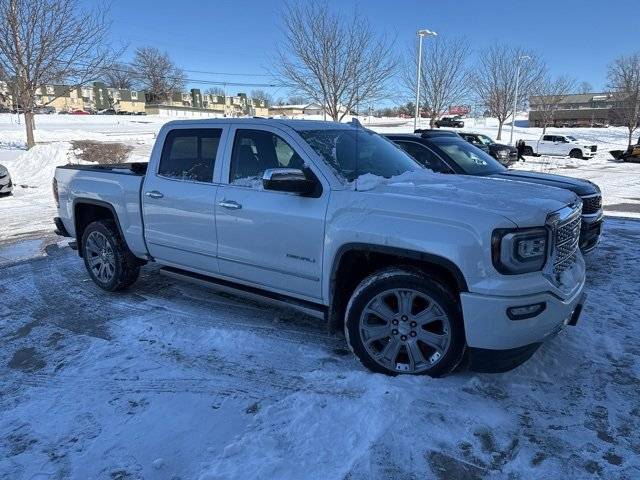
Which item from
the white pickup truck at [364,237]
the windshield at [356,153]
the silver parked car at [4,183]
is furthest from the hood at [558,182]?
the silver parked car at [4,183]

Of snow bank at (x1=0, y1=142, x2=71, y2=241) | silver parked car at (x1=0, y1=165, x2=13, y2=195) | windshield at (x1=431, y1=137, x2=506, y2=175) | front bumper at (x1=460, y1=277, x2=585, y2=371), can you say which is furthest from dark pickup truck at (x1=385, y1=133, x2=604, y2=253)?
silver parked car at (x1=0, y1=165, x2=13, y2=195)

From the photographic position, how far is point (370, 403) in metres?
3.13

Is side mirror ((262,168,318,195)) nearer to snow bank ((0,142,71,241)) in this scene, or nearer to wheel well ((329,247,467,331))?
wheel well ((329,247,467,331))

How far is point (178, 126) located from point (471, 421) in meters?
3.61

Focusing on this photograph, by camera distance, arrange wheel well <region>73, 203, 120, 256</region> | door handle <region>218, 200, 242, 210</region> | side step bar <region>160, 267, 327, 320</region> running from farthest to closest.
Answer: wheel well <region>73, 203, 120, 256</region>, door handle <region>218, 200, 242, 210</region>, side step bar <region>160, 267, 327, 320</region>

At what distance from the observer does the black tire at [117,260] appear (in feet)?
17.2

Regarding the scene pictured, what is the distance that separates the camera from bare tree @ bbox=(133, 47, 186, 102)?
A: 92481 mm

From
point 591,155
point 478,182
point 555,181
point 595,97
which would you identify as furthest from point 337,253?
point 595,97

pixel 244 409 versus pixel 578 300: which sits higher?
pixel 578 300

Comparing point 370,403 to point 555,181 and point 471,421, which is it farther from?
point 555,181

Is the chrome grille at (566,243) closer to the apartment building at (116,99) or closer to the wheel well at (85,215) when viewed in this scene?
the wheel well at (85,215)

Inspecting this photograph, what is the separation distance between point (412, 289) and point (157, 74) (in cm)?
10065

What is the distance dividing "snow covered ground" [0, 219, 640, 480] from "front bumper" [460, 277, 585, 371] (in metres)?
0.39

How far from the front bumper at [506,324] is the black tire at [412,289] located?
118 millimetres
